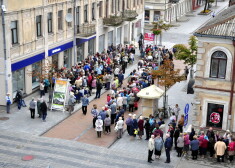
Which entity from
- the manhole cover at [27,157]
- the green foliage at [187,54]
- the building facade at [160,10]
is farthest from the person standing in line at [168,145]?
the building facade at [160,10]

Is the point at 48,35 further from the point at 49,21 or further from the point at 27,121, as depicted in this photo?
the point at 27,121

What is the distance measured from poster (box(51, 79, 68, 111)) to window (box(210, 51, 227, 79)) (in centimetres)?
1010

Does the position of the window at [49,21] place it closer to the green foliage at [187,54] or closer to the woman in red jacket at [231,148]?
the green foliage at [187,54]

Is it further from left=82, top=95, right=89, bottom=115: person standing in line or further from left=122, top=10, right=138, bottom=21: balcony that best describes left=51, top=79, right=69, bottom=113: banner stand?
left=122, top=10, right=138, bottom=21: balcony

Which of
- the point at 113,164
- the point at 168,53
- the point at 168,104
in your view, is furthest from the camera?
the point at 168,53

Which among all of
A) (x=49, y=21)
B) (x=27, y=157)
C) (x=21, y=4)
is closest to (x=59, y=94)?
(x=21, y=4)

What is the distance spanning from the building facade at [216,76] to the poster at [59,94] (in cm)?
921

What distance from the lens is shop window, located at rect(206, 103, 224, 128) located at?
80.2 feet

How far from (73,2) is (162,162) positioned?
841 inches

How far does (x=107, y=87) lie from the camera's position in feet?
115

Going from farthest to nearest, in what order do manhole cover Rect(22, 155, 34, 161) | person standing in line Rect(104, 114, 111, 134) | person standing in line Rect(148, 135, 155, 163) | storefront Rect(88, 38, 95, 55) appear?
storefront Rect(88, 38, 95, 55) < person standing in line Rect(104, 114, 111, 134) < manhole cover Rect(22, 155, 34, 161) < person standing in line Rect(148, 135, 155, 163)

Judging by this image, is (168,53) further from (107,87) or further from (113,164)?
(113,164)

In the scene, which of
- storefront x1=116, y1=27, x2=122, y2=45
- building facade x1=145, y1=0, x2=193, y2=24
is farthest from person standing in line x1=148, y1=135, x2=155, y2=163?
building facade x1=145, y1=0, x2=193, y2=24

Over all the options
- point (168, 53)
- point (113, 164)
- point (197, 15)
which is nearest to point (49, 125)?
point (113, 164)
